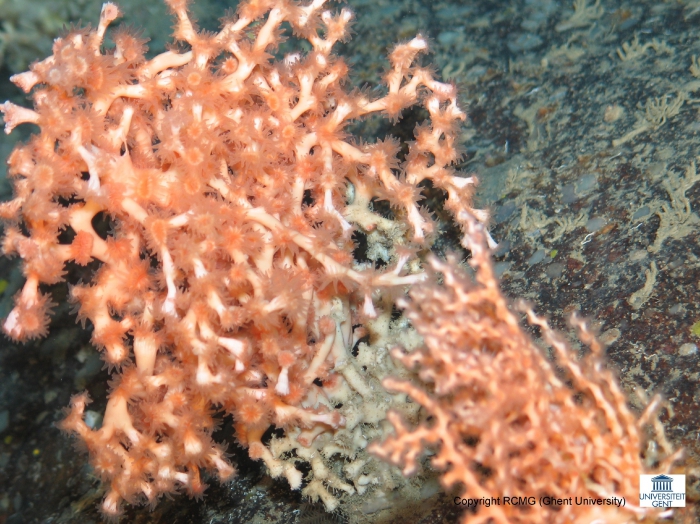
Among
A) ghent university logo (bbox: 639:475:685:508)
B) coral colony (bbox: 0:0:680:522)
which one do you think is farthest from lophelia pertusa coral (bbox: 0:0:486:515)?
ghent university logo (bbox: 639:475:685:508)

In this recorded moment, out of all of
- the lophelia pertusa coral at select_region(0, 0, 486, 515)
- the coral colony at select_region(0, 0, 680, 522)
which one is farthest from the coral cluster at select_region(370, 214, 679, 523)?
the lophelia pertusa coral at select_region(0, 0, 486, 515)

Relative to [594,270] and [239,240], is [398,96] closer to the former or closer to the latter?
[239,240]

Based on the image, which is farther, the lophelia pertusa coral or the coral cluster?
the lophelia pertusa coral

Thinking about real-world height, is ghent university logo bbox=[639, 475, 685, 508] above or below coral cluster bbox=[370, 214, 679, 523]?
below

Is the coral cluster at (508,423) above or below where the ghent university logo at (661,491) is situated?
above

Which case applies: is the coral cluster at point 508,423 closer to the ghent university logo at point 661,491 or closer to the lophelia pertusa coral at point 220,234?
the ghent university logo at point 661,491

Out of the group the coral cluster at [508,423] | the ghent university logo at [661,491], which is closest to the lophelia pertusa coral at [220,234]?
the coral cluster at [508,423]

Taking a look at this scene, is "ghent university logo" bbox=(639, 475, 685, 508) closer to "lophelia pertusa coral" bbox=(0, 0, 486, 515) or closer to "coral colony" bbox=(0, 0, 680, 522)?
"coral colony" bbox=(0, 0, 680, 522)
